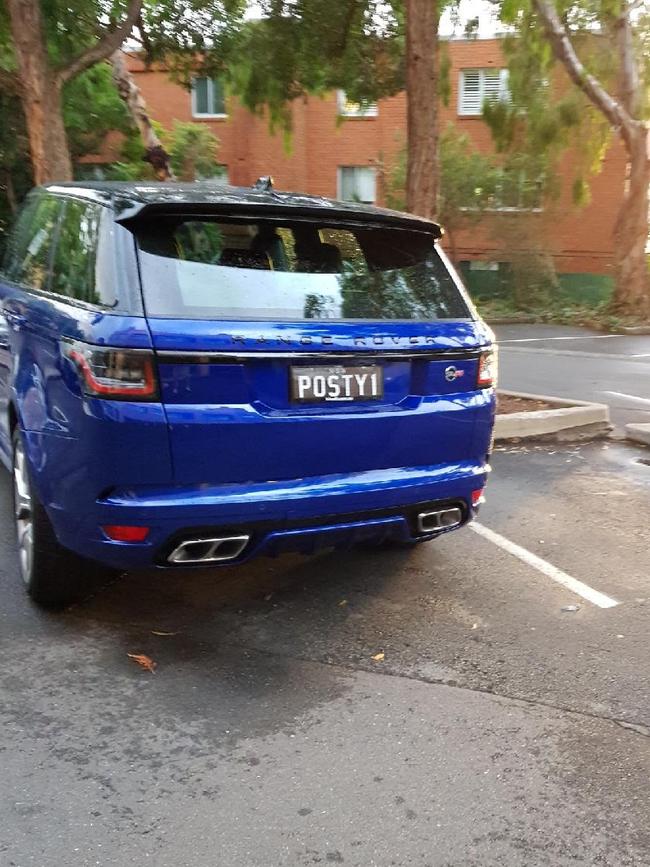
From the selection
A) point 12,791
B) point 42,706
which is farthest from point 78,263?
point 12,791

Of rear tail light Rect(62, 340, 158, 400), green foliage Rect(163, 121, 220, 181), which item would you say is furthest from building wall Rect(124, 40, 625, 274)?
rear tail light Rect(62, 340, 158, 400)

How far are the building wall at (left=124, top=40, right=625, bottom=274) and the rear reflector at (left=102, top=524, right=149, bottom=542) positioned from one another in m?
24.1

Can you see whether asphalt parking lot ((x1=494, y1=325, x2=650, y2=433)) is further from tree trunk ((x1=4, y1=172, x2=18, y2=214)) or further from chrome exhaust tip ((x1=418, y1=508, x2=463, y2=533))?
tree trunk ((x1=4, y1=172, x2=18, y2=214))

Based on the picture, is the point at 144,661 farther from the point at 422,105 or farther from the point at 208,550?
the point at 422,105

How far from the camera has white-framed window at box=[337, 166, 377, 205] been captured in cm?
2900

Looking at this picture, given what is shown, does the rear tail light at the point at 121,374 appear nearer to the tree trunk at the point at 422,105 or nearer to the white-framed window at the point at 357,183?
the tree trunk at the point at 422,105

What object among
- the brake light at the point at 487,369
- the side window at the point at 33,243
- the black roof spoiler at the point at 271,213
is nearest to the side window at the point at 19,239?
the side window at the point at 33,243

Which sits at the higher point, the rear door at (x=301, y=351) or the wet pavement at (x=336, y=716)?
the rear door at (x=301, y=351)

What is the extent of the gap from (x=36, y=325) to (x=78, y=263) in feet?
1.09

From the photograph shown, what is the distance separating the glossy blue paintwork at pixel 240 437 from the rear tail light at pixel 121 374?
0.03 meters

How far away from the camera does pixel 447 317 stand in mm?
3922

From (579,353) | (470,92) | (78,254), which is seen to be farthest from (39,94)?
(470,92)

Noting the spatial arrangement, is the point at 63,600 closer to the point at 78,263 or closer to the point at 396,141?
the point at 78,263

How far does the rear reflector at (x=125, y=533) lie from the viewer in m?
3.29
